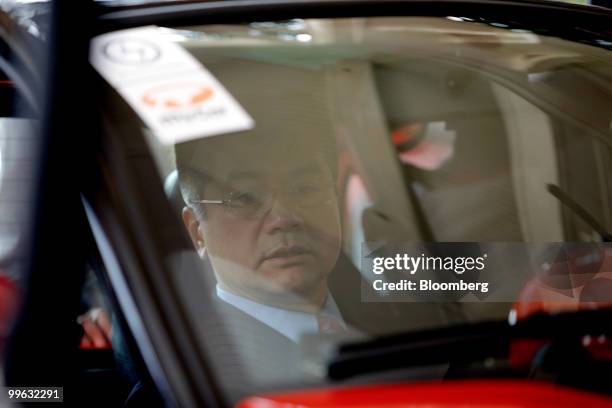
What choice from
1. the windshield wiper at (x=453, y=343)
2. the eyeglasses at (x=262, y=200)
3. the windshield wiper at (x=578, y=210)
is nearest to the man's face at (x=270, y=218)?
the eyeglasses at (x=262, y=200)

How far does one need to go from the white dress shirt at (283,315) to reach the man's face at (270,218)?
0.02 m

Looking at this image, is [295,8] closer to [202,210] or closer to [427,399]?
[202,210]

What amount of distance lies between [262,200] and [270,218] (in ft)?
0.11

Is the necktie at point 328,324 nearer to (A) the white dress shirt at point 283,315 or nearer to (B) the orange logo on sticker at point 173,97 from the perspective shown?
(A) the white dress shirt at point 283,315

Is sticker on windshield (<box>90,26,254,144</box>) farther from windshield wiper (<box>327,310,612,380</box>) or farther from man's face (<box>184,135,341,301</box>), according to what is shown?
windshield wiper (<box>327,310,612,380</box>)

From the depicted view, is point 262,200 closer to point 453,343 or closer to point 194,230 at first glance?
point 194,230

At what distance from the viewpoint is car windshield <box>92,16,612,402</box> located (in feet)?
4.63

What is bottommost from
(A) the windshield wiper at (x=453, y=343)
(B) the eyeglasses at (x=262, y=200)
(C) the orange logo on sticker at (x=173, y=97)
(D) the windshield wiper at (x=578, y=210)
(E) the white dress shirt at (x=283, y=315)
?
(E) the white dress shirt at (x=283, y=315)

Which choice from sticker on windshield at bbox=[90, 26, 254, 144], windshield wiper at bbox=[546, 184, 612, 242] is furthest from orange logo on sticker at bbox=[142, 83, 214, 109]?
windshield wiper at bbox=[546, 184, 612, 242]

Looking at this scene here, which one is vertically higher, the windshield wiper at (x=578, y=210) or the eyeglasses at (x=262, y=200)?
the eyeglasses at (x=262, y=200)

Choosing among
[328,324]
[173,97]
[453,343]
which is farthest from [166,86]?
[453,343]

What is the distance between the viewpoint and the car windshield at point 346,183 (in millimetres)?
1411

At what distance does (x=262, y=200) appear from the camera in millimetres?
1486

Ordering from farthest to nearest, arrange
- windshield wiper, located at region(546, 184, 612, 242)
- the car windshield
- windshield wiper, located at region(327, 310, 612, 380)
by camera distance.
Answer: windshield wiper, located at region(546, 184, 612, 242)
the car windshield
windshield wiper, located at region(327, 310, 612, 380)
